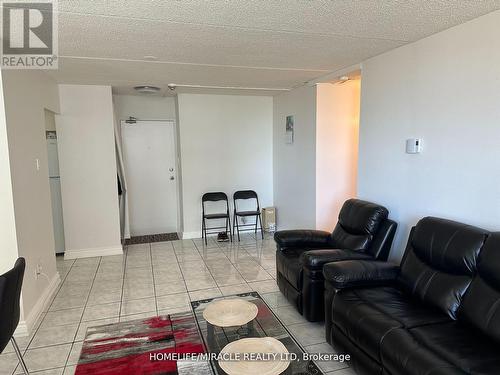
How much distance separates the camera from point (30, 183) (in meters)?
2.96

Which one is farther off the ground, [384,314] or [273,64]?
[273,64]

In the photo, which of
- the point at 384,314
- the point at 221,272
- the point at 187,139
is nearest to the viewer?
the point at 384,314

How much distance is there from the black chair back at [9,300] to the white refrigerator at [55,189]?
9.60ft

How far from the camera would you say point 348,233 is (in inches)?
123

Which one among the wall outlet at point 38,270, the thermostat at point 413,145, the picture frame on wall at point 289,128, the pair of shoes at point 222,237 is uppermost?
the picture frame on wall at point 289,128

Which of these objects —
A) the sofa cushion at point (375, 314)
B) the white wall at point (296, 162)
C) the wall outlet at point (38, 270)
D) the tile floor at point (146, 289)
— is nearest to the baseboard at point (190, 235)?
the tile floor at point (146, 289)

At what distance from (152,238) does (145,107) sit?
214 cm

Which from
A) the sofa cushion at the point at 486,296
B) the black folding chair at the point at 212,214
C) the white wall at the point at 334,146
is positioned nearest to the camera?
the sofa cushion at the point at 486,296

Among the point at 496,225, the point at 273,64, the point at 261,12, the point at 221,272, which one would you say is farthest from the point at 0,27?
the point at 496,225

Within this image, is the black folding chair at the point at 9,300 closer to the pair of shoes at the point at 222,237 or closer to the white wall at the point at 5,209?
the white wall at the point at 5,209

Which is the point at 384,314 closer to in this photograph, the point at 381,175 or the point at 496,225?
the point at 496,225

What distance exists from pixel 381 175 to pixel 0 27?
10.5 ft

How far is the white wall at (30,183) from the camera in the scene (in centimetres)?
263

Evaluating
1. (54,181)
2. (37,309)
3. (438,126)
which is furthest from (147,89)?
(438,126)
